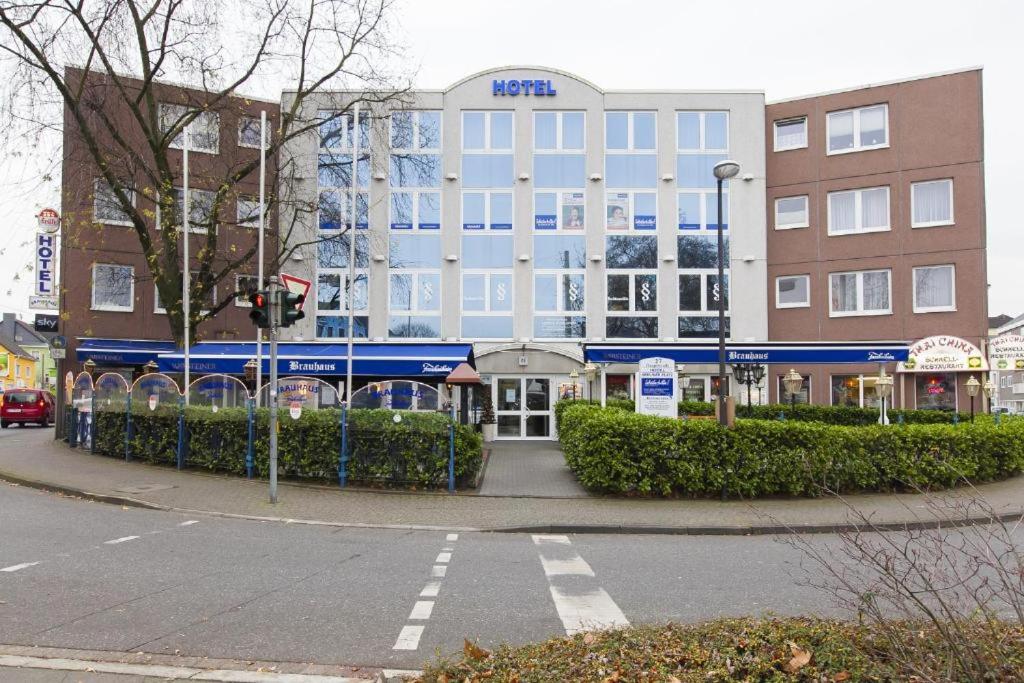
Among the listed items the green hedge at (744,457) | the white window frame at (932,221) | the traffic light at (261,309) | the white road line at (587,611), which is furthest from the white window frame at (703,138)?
the white road line at (587,611)

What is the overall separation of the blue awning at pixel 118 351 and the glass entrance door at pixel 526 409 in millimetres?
11596

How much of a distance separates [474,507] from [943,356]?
832 inches

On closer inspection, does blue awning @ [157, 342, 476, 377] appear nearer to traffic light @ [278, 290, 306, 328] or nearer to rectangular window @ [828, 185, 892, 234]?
traffic light @ [278, 290, 306, 328]

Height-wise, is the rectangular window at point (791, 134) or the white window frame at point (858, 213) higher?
the rectangular window at point (791, 134)

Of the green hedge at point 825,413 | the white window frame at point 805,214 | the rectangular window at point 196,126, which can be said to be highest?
the rectangular window at point 196,126

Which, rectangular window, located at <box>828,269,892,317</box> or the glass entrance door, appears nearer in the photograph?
the glass entrance door

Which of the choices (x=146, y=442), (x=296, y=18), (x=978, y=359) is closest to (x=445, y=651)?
(x=146, y=442)

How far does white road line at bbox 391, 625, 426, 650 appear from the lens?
5.14 m

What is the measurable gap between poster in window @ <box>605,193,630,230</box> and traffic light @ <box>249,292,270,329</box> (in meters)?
18.0

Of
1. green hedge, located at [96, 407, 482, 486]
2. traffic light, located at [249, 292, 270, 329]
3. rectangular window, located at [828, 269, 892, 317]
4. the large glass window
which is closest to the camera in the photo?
traffic light, located at [249, 292, 270, 329]

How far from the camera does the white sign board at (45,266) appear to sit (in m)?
23.3

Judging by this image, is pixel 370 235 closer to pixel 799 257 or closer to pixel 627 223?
pixel 627 223

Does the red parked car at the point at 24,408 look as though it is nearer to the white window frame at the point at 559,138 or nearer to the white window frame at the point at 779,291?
the white window frame at the point at 559,138

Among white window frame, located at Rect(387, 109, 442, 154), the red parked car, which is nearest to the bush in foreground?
white window frame, located at Rect(387, 109, 442, 154)
